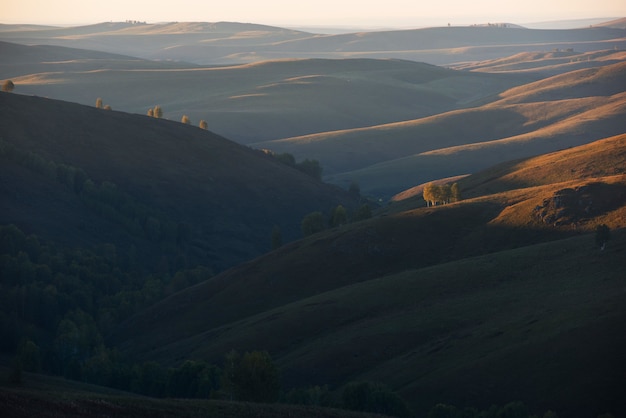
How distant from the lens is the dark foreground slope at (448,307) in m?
66.8

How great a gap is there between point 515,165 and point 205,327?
276 feet

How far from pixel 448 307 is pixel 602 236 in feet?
66.2

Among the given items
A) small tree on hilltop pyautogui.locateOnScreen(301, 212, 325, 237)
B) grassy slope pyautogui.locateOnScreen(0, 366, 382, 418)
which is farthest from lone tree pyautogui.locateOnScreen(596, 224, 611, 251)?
small tree on hilltop pyautogui.locateOnScreen(301, 212, 325, 237)

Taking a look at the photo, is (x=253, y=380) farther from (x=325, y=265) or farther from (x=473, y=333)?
(x=325, y=265)

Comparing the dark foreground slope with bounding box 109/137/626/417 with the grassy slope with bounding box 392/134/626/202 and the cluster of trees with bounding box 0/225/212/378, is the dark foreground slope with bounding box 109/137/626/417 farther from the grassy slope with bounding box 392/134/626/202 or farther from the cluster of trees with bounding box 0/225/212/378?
the cluster of trees with bounding box 0/225/212/378

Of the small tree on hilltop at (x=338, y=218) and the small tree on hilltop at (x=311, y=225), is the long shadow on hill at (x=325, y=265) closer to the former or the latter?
the small tree on hilltop at (x=338, y=218)

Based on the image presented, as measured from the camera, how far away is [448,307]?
88062 millimetres

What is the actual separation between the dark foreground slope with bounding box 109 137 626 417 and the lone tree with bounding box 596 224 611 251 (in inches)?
41.8

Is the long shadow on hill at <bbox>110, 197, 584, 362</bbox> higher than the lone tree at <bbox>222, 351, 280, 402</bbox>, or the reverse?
the lone tree at <bbox>222, 351, 280, 402</bbox>

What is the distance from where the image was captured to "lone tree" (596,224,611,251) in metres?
92.4

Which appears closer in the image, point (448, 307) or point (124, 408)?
point (124, 408)

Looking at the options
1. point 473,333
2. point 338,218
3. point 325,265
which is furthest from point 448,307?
point 338,218

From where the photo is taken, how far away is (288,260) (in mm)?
124688

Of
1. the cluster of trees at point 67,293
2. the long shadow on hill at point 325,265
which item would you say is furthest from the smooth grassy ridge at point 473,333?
the cluster of trees at point 67,293
